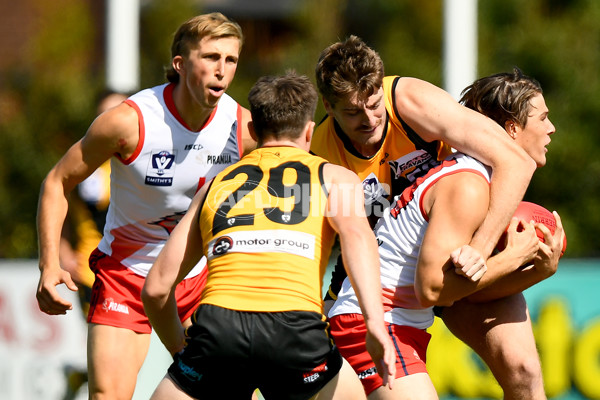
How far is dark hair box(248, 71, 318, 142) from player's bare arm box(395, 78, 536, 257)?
0.64 m

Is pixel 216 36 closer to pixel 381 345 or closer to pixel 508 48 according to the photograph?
pixel 381 345

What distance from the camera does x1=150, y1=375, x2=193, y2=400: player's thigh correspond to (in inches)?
160

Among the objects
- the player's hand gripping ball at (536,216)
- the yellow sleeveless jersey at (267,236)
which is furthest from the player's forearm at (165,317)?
the player's hand gripping ball at (536,216)

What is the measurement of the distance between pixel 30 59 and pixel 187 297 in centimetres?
1106

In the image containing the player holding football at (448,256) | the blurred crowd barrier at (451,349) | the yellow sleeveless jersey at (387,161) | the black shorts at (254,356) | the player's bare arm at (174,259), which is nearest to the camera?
the black shorts at (254,356)

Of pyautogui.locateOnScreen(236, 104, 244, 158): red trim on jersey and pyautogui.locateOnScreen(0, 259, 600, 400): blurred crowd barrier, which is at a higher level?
pyautogui.locateOnScreen(236, 104, 244, 158): red trim on jersey

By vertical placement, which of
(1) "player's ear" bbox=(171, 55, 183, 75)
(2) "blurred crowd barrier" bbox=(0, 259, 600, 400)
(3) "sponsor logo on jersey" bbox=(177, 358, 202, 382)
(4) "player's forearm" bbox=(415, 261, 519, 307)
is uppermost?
(1) "player's ear" bbox=(171, 55, 183, 75)

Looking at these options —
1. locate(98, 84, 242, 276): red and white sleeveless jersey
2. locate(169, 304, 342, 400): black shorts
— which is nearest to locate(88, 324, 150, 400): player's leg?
locate(98, 84, 242, 276): red and white sleeveless jersey

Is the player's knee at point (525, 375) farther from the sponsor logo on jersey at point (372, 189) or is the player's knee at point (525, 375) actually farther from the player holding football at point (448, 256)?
the sponsor logo on jersey at point (372, 189)

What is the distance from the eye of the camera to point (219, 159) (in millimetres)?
5418

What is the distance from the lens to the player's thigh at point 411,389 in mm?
4371

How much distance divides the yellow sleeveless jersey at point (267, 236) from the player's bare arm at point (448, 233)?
18.9 inches

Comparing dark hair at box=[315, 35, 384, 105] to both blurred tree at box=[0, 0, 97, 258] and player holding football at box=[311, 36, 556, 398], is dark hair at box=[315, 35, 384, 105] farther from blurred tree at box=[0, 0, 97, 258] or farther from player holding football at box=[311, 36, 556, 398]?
blurred tree at box=[0, 0, 97, 258]

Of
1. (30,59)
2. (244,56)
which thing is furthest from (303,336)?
(244,56)
